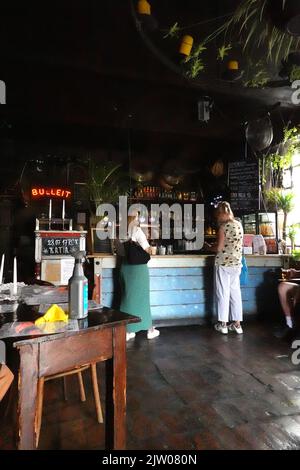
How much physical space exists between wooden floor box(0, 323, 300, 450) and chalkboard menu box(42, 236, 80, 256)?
1.91 metres

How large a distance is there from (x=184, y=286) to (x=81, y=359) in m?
3.27

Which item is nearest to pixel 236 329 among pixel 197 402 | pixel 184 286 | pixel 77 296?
pixel 184 286

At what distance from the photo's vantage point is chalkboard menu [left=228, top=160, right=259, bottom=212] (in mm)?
5926

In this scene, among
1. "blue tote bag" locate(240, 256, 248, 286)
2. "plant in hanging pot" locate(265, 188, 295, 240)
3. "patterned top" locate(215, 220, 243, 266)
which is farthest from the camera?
"plant in hanging pot" locate(265, 188, 295, 240)

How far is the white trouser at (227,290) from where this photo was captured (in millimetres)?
4113

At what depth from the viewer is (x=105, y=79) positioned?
15.8ft

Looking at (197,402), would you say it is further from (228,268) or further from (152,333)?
(228,268)

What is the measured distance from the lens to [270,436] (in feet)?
6.26

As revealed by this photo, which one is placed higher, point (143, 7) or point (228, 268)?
point (143, 7)

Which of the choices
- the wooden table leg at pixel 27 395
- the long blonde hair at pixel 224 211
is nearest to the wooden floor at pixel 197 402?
the wooden table leg at pixel 27 395

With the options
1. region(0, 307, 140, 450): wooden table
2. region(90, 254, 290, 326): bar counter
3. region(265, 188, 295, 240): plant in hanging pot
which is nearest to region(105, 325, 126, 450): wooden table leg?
region(0, 307, 140, 450): wooden table

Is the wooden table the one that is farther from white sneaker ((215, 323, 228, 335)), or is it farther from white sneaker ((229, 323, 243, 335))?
white sneaker ((229, 323, 243, 335))

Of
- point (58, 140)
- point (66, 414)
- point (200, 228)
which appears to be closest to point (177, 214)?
point (200, 228)
